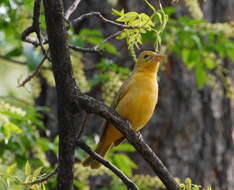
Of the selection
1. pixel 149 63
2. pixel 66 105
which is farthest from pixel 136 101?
pixel 66 105

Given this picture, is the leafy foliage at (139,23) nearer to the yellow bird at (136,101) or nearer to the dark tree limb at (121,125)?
the dark tree limb at (121,125)

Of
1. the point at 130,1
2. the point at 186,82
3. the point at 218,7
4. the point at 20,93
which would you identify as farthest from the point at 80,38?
the point at 20,93

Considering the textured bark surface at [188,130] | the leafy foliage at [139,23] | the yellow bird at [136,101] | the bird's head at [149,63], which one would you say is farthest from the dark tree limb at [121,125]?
the textured bark surface at [188,130]

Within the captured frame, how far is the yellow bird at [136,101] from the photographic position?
4.12m

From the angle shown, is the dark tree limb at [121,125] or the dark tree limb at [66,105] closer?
the dark tree limb at [66,105]

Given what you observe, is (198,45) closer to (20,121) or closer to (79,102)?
(20,121)

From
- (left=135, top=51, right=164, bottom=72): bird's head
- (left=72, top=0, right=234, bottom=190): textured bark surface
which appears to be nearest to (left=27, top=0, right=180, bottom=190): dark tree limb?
(left=135, top=51, right=164, bottom=72): bird's head

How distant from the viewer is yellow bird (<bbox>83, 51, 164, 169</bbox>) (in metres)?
4.12

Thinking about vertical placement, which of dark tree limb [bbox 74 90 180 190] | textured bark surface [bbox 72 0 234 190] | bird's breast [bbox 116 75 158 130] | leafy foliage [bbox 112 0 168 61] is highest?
textured bark surface [bbox 72 0 234 190]

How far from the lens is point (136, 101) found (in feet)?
13.7

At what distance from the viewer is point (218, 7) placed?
706cm

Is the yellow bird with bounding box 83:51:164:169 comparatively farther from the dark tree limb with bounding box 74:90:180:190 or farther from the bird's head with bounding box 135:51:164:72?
the dark tree limb with bounding box 74:90:180:190

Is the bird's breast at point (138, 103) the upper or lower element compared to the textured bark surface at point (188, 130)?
lower

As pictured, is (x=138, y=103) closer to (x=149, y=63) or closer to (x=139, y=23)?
(x=149, y=63)
